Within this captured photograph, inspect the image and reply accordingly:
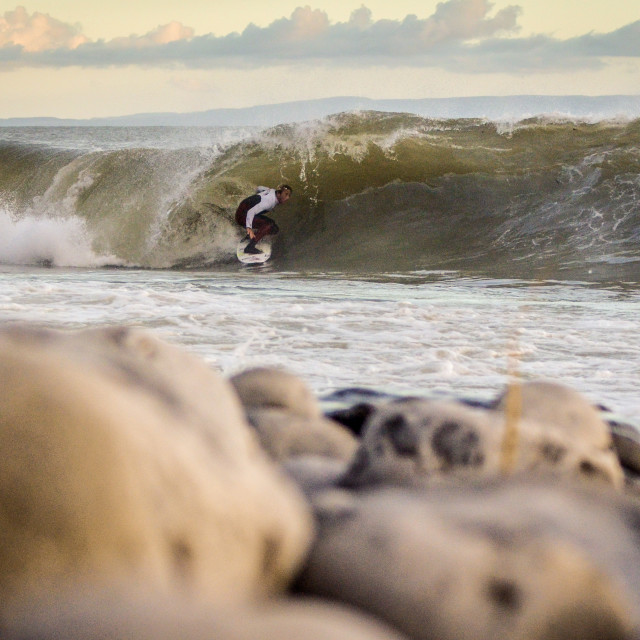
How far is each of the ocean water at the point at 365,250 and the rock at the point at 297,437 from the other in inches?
72.0

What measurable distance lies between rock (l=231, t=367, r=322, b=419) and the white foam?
11.6m

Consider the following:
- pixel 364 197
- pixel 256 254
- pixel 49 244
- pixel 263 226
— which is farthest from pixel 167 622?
pixel 364 197

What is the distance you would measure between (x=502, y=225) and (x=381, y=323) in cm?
815

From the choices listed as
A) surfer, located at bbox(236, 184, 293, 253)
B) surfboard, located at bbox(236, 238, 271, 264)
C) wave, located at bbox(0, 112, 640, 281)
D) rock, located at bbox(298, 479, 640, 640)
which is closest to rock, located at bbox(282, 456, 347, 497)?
rock, located at bbox(298, 479, 640, 640)

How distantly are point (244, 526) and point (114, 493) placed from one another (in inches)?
8.7

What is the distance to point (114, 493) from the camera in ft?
3.73

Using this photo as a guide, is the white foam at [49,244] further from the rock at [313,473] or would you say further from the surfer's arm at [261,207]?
the rock at [313,473]

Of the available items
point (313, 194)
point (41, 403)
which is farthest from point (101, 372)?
point (313, 194)

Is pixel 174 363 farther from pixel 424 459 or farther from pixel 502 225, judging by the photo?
pixel 502 225

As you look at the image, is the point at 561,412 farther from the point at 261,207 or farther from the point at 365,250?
the point at 261,207

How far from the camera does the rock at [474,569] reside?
1.27 m

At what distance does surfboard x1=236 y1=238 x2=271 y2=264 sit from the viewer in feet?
42.4

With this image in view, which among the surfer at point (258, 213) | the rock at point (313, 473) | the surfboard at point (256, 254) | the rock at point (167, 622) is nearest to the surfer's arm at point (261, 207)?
the surfer at point (258, 213)

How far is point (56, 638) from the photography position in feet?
3.05
